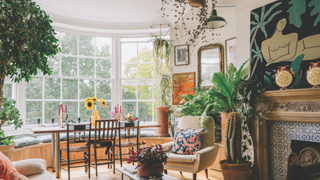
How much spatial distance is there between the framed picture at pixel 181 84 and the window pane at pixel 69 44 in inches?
89.1

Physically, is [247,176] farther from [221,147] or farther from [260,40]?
[260,40]

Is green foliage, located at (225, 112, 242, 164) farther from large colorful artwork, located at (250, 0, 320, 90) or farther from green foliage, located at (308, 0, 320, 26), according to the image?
green foliage, located at (308, 0, 320, 26)

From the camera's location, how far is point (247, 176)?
10.4 ft

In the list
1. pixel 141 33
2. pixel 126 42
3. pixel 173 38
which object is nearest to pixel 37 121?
pixel 126 42

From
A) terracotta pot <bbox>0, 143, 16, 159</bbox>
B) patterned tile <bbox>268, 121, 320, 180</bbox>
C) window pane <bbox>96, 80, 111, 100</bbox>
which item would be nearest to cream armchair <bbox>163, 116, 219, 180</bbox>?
patterned tile <bbox>268, 121, 320, 180</bbox>

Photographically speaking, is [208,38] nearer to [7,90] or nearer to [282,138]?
[282,138]

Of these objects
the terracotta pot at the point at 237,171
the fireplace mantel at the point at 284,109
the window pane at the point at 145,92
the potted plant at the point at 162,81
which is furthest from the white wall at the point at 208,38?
the terracotta pot at the point at 237,171

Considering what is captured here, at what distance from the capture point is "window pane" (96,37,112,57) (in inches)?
217

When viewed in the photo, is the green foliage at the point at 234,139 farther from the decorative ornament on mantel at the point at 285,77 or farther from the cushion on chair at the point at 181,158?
the decorative ornament on mantel at the point at 285,77

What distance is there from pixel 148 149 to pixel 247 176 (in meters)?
1.54

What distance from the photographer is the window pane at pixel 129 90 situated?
5.61 metres

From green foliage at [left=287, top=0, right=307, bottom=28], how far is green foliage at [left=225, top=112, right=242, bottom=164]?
133 cm

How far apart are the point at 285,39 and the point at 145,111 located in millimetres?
3410

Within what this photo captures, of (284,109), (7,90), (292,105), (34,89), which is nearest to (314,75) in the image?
(292,105)
